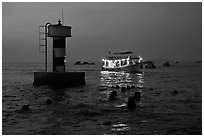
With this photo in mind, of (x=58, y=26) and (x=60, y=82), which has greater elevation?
(x=58, y=26)

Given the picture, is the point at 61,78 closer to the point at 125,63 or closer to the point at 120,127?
the point at 120,127

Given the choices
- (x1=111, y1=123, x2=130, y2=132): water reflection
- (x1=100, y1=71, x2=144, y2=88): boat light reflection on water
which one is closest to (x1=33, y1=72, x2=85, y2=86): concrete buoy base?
(x1=100, y1=71, x2=144, y2=88): boat light reflection on water

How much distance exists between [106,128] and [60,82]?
18.8 metres

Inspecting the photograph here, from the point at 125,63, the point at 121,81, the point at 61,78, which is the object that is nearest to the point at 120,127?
the point at 61,78

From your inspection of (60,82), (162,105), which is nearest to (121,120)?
(162,105)

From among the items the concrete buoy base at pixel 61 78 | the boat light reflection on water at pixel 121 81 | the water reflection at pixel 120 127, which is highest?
the concrete buoy base at pixel 61 78

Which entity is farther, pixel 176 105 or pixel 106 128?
pixel 176 105

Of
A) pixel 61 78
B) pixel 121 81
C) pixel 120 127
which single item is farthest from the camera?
pixel 121 81

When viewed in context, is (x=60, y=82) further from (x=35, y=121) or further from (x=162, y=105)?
(x=35, y=121)

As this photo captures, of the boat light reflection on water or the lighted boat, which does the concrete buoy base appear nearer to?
the boat light reflection on water

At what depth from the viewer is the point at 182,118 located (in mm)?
16719

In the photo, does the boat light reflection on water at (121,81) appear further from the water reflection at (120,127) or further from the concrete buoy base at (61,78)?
the water reflection at (120,127)

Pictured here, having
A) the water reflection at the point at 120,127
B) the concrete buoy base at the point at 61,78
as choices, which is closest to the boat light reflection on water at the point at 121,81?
the concrete buoy base at the point at 61,78

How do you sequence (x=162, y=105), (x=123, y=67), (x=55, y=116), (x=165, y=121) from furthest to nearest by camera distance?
(x=123, y=67), (x=162, y=105), (x=55, y=116), (x=165, y=121)
